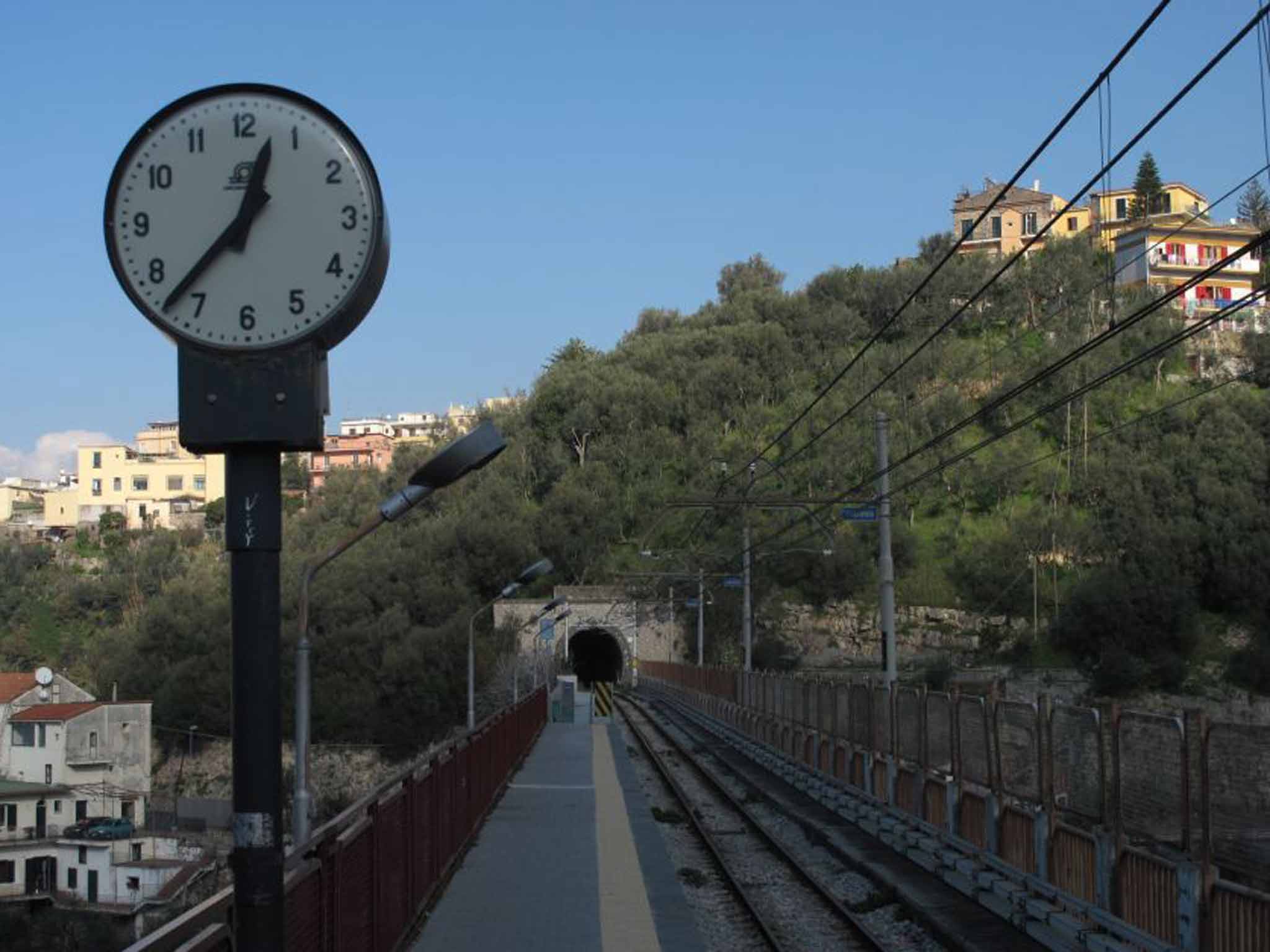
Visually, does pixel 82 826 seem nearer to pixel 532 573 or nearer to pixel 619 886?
pixel 532 573

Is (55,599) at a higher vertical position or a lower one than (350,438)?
lower

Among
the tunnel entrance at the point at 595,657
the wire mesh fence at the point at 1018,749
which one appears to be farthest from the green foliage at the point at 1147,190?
the wire mesh fence at the point at 1018,749

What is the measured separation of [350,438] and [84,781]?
11913 centimetres

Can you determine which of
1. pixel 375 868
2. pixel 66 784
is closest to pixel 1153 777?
pixel 375 868

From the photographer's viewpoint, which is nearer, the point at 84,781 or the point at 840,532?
the point at 84,781

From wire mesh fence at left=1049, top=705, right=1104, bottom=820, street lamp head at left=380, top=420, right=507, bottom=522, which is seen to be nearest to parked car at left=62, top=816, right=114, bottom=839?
wire mesh fence at left=1049, top=705, right=1104, bottom=820

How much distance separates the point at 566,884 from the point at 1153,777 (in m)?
6.71

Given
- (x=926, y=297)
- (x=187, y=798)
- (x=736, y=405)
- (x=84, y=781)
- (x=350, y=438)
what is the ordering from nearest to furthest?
(x=84, y=781)
(x=187, y=798)
(x=736, y=405)
(x=926, y=297)
(x=350, y=438)

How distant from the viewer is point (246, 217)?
14.1 ft

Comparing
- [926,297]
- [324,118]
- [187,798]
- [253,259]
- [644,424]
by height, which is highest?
[926,297]

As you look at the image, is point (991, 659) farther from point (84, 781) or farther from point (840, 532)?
point (84, 781)

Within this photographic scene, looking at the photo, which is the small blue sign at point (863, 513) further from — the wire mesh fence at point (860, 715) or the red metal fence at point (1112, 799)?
the red metal fence at point (1112, 799)

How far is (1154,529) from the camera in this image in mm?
71688

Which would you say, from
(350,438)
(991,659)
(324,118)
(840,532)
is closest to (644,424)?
(840,532)
